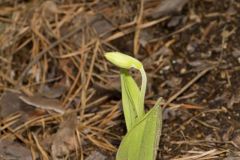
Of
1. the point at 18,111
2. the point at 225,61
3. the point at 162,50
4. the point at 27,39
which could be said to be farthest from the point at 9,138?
the point at 225,61

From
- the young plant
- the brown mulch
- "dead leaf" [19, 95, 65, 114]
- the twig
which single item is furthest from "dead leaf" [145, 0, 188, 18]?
the young plant

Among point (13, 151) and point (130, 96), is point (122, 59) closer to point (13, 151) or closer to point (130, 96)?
point (130, 96)

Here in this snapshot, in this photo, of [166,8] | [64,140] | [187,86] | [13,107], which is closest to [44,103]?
[13,107]

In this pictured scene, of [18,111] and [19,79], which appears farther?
[19,79]

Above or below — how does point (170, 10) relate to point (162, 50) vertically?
above

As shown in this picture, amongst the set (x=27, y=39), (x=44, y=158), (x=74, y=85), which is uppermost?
(x=27, y=39)

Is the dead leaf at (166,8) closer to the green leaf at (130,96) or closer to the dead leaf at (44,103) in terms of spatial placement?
the dead leaf at (44,103)

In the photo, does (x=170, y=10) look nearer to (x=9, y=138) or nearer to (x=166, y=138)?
(x=166, y=138)
